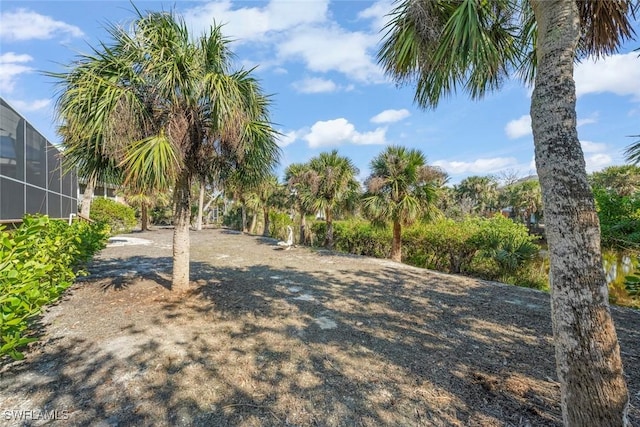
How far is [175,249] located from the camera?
4.77m

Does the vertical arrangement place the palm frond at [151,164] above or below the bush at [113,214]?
above

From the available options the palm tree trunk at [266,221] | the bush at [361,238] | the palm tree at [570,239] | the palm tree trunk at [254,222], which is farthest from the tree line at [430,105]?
the palm tree trunk at [254,222]

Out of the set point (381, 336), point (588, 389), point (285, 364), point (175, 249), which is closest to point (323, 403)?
point (285, 364)

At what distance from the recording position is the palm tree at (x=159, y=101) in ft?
12.3

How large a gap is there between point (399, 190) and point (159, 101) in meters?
7.03

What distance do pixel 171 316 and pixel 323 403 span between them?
256cm

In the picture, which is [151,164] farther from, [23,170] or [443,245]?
[443,245]

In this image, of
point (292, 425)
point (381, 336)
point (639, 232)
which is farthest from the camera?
point (639, 232)

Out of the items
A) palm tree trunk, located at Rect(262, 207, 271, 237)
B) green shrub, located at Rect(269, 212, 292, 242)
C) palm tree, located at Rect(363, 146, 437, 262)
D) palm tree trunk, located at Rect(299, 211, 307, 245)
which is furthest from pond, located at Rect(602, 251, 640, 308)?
palm tree trunk, located at Rect(262, 207, 271, 237)

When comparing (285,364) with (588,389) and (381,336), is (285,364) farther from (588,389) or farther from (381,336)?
(588,389)

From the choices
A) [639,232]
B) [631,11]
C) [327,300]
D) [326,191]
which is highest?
[631,11]

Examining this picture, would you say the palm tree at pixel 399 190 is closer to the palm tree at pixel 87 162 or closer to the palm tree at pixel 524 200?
the palm tree at pixel 87 162

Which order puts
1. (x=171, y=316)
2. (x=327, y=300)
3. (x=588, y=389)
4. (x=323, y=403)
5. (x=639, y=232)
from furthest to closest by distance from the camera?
1. (x=639, y=232)
2. (x=327, y=300)
3. (x=171, y=316)
4. (x=323, y=403)
5. (x=588, y=389)

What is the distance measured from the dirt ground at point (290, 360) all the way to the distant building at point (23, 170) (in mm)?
2990
